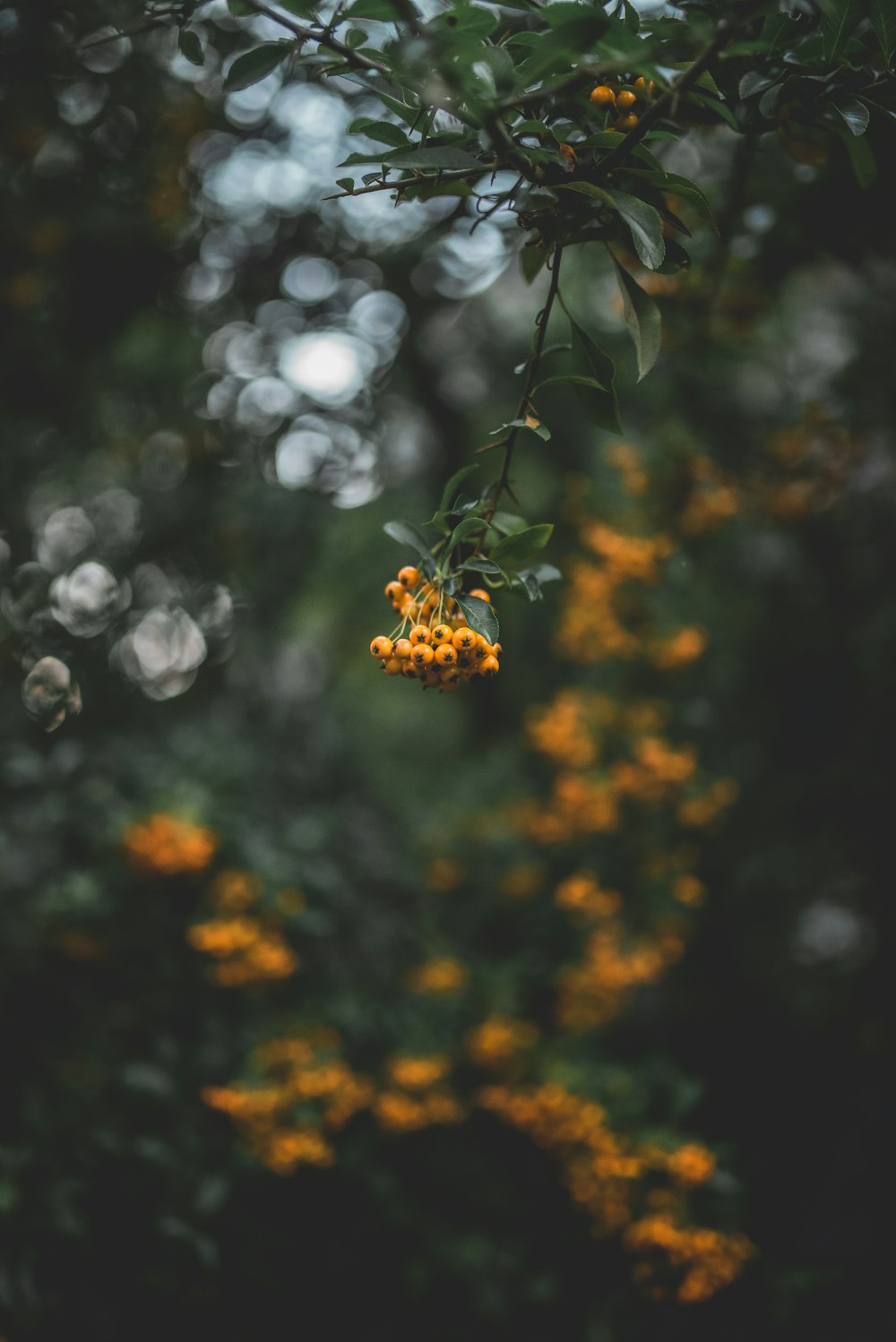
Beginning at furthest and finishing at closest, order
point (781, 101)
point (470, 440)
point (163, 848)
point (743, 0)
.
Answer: point (470, 440) → point (163, 848) → point (781, 101) → point (743, 0)

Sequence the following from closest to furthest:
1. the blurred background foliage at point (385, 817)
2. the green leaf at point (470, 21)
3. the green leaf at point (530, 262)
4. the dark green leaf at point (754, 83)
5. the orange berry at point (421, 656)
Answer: the green leaf at point (470, 21)
the orange berry at point (421, 656)
the dark green leaf at point (754, 83)
the green leaf at point (530, 262)
the blurred background foliage at point (385, 817)

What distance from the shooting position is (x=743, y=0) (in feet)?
3.17

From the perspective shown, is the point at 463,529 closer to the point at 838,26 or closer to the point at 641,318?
the point at 641,318

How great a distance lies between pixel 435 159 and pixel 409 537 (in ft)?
1.66

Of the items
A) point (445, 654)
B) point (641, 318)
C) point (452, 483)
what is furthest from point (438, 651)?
point (641, 318)

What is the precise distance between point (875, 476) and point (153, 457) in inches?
127

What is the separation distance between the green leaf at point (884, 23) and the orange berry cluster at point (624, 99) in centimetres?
35

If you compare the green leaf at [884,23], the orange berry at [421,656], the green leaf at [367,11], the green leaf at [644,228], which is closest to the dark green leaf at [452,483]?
the orange berry at [421,656]

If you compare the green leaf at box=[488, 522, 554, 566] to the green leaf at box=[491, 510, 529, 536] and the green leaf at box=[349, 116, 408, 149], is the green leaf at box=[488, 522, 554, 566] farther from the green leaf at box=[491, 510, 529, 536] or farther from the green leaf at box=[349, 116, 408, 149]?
the green leaf at box=[349, 116, 408, 149]

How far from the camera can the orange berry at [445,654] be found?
3.85 ft

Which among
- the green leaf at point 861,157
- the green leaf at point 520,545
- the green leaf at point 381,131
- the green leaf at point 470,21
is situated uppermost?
the green leaf at point 470,21

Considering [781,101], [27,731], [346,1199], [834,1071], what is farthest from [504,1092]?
[781,101]

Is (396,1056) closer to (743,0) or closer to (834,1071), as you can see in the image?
(834,1071)

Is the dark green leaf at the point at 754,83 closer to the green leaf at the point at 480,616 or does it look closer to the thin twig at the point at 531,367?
the thin twig at the point at 531,367
